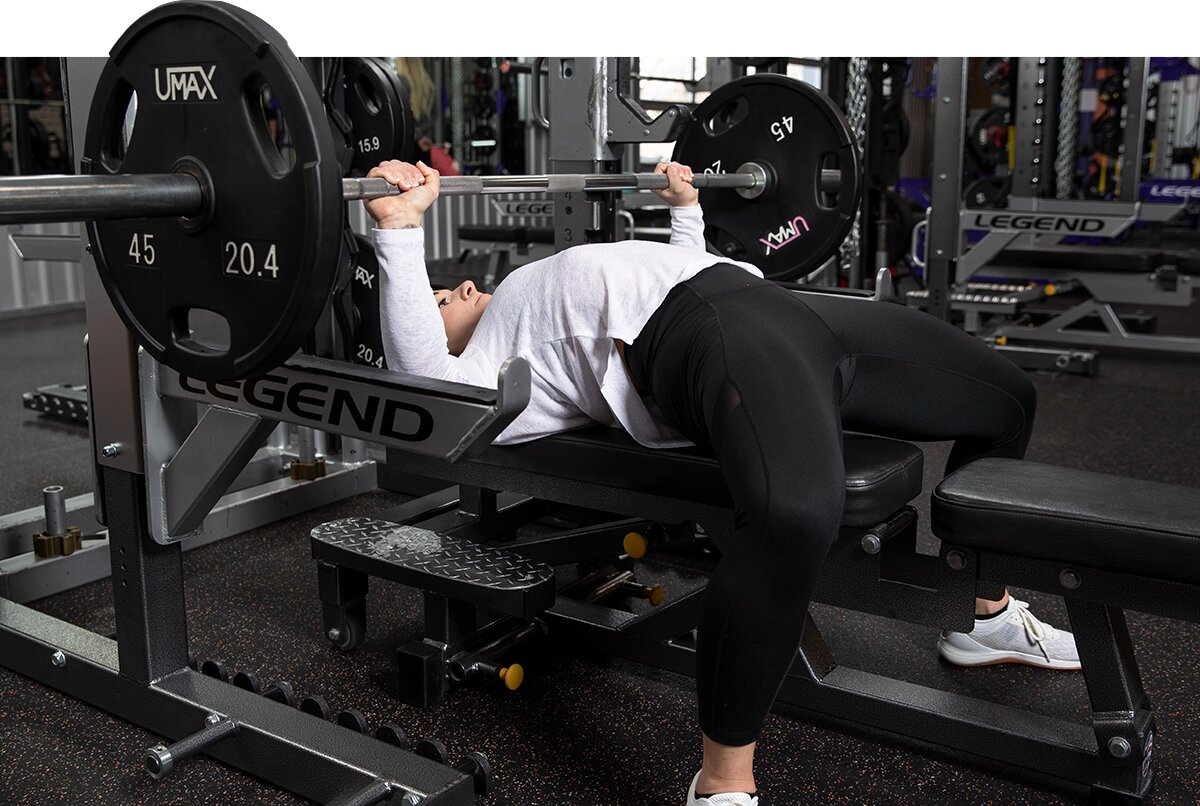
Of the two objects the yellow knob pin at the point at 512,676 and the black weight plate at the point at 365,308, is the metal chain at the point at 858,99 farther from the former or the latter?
the yellow knob pin at the point at 512,676

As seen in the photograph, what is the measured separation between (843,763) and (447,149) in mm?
7318

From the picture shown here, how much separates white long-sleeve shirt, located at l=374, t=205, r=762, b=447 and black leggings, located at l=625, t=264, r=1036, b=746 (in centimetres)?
5

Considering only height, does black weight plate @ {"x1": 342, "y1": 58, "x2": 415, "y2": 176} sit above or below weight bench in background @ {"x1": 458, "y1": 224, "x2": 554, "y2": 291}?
above

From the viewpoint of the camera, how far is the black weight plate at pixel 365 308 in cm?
277

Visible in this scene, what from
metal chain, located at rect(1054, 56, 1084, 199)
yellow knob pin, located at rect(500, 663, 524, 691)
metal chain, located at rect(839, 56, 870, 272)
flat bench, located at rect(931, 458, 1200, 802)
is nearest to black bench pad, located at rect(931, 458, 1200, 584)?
flat bench, located at rect(931, 458, 1200, 802)

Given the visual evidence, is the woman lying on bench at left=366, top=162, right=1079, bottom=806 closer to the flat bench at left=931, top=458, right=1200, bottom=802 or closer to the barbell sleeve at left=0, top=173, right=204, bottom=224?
the flat bench at left=931, top=458, right=1200, bottom=802

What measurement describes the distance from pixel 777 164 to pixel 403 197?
1.37 metres

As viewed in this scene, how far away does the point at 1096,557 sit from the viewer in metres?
1.46

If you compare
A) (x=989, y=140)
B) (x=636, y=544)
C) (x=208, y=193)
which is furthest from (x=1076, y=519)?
(x=989, y=140)

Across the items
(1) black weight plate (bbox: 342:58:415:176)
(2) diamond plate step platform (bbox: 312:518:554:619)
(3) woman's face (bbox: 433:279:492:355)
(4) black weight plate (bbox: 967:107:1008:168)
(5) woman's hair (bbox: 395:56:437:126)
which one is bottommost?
(2) diamond plate step platform (bbox: 312:518:554:619)

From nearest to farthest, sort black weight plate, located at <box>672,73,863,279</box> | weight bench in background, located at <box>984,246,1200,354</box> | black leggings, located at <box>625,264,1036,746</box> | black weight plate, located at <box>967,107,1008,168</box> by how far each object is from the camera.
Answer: black leggings, located at <box>625,264,1036,746</box> → black weight plate, located at <box>672,73,863,279</box> → weight bench in background, located at <box>984,246,1200,354</box> → black weight plate, located at <box>967,107,1008,168</box>

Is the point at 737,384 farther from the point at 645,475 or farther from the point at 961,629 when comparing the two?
the point at 961,629

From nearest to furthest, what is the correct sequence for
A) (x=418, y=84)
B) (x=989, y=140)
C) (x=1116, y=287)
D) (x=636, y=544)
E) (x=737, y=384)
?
(x=737, y=384), (x=636, y=544), (x=1116, y=287), (x=418, y=84), (x=989, y=140)

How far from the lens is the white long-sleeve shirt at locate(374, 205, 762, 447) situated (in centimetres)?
175
